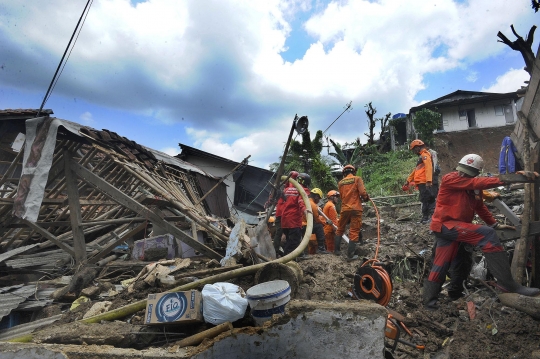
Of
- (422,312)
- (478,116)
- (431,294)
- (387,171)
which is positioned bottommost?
(422,312)

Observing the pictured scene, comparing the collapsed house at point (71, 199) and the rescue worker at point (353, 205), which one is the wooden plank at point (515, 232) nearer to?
the rescue worker at point (353, 205)

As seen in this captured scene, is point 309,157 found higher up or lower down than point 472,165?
higher up

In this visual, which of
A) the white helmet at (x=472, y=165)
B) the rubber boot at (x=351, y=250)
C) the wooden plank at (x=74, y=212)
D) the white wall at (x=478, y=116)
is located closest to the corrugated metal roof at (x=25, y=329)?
the wooden plank at (x=74, y=212)

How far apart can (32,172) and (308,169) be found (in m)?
13.6

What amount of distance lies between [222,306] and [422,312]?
2395 mm

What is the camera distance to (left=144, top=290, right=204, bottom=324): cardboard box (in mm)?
2902

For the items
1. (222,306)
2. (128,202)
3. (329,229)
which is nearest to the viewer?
(222,306)

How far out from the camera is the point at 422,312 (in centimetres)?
369

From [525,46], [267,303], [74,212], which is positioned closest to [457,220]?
[525,46]

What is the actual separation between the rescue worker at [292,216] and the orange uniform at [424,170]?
9.35ft

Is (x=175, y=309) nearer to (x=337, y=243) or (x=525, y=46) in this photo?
(x=525, y=46)

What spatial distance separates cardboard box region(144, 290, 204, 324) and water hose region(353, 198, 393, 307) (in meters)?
1.79

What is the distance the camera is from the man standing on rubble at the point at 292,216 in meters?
6.68

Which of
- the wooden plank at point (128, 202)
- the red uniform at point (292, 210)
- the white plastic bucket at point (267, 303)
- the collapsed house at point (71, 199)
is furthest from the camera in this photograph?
the red uniform at point (292, 210)
